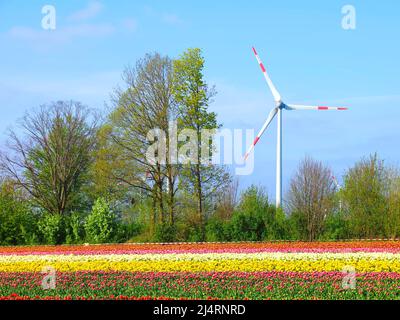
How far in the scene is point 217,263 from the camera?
58.3ft

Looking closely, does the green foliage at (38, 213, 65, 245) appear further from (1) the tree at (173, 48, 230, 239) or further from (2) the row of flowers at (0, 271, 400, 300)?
(2) the row of flowers at (0, 271, 400, 300)

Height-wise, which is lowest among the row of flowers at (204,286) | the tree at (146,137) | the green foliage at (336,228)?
the row of flowers at (204,286)

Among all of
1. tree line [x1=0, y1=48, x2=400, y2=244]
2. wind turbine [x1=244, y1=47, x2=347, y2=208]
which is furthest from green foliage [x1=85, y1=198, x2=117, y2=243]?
wind turbine [x1=244, y1=47, x2=347, y2=208]

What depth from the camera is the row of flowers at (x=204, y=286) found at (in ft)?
43.0

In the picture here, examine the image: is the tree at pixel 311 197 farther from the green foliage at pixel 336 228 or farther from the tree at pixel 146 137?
the tree at pixel 146 137

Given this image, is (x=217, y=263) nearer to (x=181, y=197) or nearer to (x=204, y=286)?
(x=204, y=286)

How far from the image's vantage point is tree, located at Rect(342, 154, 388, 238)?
30.7 metres

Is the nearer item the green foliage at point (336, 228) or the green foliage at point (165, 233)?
the green foliage at point (336, 228)

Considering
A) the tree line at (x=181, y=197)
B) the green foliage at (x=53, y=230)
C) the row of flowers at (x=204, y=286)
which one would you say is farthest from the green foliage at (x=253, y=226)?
the row of flowers at (x=204, y=286)

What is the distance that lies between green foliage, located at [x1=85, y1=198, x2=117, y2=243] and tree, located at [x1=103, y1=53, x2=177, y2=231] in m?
2.26

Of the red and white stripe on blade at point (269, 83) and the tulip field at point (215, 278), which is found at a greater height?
the red and white stripe on blade at point (269, 83)

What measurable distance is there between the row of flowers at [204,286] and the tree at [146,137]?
61.4ft
